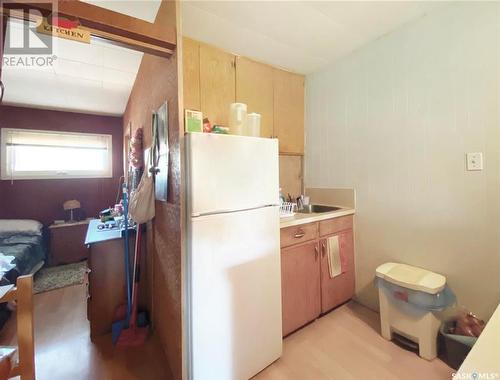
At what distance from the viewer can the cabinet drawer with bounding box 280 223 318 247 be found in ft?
5.34

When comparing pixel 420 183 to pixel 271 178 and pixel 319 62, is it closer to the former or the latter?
pixel 271 178

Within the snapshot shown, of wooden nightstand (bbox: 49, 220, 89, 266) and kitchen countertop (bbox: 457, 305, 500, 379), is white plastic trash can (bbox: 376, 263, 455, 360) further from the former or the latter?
wooden nightstand (bbox: 49, 220, 89, 266)

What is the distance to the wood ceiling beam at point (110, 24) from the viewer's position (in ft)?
3.17

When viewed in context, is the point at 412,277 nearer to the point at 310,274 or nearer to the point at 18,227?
the point at 310,274

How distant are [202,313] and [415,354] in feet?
4.84

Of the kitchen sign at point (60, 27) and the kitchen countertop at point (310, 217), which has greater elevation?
the kitchen sign at point (60, 27)

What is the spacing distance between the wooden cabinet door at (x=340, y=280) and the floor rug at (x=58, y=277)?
2.85 meters

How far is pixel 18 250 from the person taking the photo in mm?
2516

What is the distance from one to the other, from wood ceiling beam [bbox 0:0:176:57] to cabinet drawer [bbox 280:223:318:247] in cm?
135

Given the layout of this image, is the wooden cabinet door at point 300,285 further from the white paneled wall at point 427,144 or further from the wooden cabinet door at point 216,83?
the wooden cabinet door at point 216,83

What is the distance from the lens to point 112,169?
396 cm

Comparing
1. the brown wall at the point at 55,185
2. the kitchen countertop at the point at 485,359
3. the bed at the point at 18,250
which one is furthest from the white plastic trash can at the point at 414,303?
the brown wall at the point at 55,185

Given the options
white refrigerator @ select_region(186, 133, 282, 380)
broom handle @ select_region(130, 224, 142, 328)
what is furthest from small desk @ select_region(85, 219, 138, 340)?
white refrigerator @ select_region(186, 133, 282, 380)

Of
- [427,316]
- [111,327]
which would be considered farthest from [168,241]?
[427,316]
